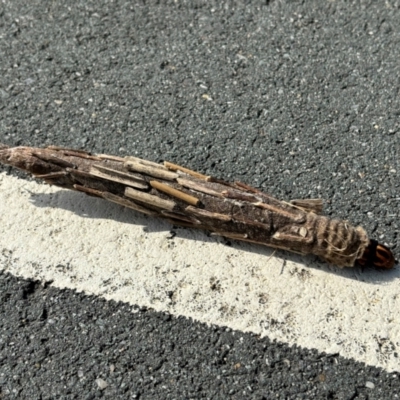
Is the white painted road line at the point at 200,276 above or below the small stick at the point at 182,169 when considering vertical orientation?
below

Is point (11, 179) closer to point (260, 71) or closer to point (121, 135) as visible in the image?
point (121, 135)

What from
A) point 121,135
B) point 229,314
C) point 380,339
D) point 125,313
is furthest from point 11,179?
point 380,339

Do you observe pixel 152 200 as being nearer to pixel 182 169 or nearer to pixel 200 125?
pixel 182 169

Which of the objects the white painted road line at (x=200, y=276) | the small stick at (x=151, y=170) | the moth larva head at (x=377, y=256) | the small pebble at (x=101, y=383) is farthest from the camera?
the small stick at (x=151, y=170)

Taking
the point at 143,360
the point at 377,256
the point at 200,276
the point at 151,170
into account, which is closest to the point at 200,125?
the point at 151,170

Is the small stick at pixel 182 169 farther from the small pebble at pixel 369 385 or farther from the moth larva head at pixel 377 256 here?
the small pebble at pixel 369 385

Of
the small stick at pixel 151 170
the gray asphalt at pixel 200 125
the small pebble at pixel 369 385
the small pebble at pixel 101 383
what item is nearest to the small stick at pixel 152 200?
the small stick at pixel 151 170

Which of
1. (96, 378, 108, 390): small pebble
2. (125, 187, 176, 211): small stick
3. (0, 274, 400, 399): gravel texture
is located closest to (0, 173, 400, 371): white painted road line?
(0, 274, 400, 399): gravel texture

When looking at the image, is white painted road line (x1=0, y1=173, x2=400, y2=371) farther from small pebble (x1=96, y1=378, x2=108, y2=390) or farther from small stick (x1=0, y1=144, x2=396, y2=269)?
small pebble (x1=96, y1=378, x2=108, y2=390)
